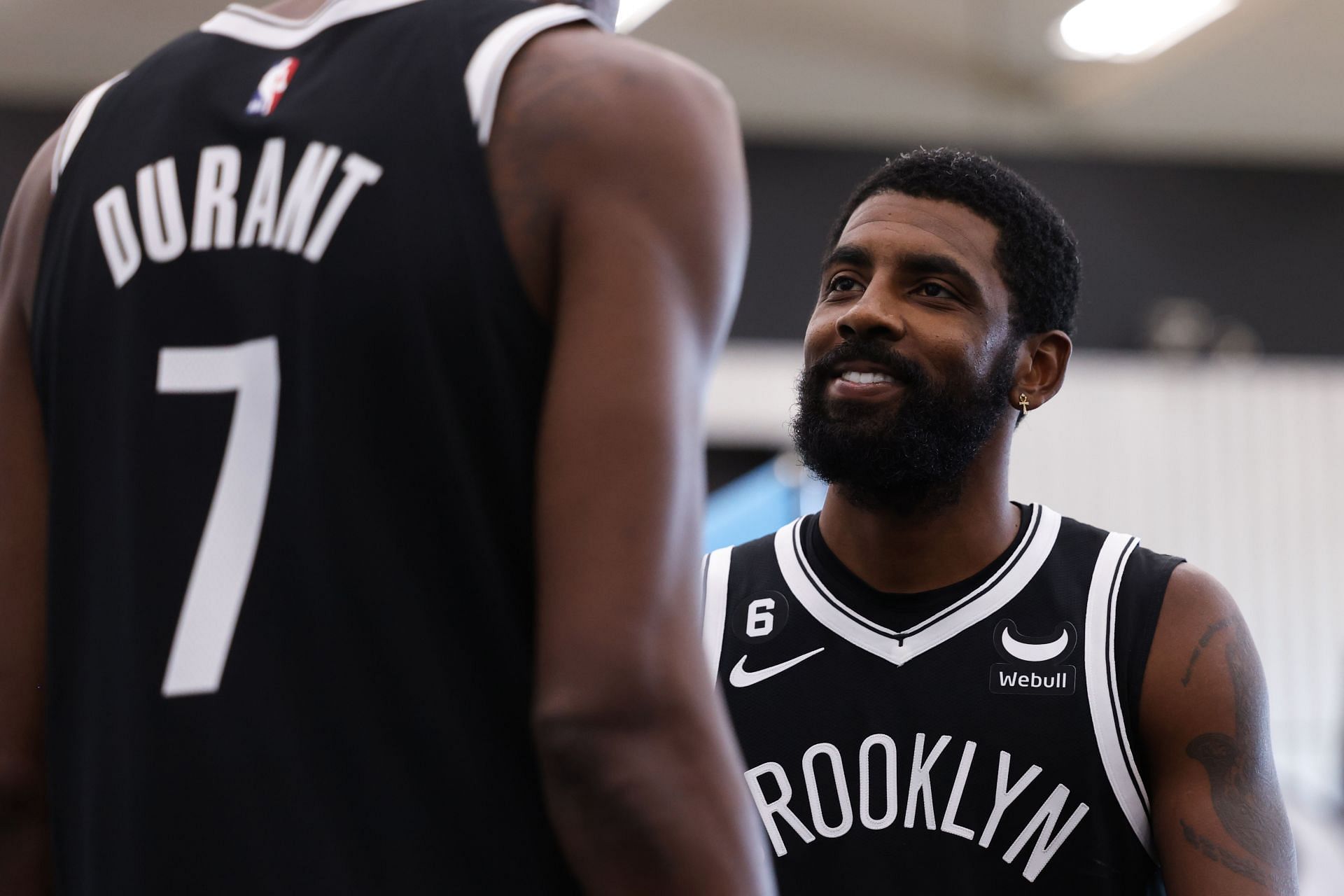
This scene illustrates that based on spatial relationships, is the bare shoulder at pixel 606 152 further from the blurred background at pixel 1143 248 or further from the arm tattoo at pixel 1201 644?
the blurred background at pixel 1143 248

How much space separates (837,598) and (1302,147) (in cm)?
620

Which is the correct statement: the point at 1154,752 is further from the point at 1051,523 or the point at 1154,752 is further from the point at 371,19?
the point at 371,19

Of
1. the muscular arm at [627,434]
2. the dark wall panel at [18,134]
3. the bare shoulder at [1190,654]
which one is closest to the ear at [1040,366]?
the bare shoulder at [1190,654]

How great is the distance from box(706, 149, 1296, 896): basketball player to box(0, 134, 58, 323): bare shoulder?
1.04 metres

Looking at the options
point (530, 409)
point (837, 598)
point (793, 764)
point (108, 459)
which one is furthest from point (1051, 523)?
point (108, 459)

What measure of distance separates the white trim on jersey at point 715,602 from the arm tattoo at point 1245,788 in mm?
568

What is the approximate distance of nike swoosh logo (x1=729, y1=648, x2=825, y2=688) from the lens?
1812 mm

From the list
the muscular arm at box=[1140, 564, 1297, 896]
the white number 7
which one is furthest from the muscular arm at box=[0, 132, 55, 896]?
the muscular arm at box=[1140, 564, 1297, 896]

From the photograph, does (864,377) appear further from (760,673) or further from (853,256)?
(760,673)

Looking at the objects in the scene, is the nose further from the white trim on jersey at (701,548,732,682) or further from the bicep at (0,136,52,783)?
the bicep at (0,136,52,783)

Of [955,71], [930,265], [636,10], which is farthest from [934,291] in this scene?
[955,71]

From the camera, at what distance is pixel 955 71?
6121mm

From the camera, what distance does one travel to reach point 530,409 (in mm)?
886

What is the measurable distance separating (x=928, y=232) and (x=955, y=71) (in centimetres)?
448
